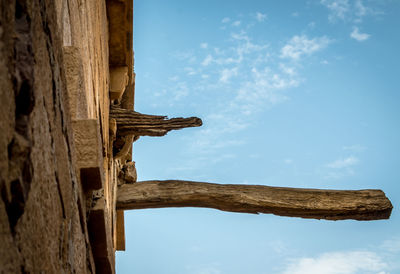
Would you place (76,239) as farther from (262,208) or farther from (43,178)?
(262,208)

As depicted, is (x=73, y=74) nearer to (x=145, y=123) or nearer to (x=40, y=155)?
(x=40, y=155)

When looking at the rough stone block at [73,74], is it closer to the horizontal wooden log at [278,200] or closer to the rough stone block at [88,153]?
the rough stone block at [88,153]

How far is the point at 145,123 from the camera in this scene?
5238mm

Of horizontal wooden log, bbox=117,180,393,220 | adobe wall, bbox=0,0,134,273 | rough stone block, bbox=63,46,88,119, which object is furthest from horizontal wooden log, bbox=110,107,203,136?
adobe wall, bbox=0,0,134,273

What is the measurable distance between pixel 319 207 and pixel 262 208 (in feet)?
1.69

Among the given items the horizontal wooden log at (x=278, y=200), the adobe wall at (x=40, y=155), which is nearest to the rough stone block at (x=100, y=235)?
the adobe wall at (x=40, y=155)

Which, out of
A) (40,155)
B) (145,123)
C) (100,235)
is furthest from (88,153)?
(145,123)

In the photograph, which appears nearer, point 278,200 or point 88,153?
point 88,153

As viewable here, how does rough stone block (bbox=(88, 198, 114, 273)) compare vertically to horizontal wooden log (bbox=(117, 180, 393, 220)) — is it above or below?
below

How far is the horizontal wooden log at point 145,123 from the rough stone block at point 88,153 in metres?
3.16

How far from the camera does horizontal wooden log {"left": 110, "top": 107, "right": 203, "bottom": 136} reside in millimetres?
4988

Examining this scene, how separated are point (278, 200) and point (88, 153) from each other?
131 inches

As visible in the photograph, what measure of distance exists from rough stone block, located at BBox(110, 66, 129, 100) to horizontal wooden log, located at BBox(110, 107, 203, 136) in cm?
15

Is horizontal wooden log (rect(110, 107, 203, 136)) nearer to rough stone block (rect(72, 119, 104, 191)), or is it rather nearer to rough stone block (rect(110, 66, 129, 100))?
rough stone block (rect(110, 66, 129, 100))
